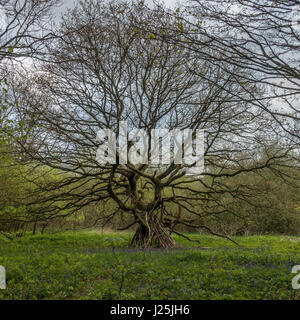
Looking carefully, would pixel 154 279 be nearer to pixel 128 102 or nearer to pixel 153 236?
pixel 153 236

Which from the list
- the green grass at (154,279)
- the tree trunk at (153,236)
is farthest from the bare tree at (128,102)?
the green grass at (154,279)

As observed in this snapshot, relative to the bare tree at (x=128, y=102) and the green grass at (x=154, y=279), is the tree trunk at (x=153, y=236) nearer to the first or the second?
the bare tree at (x=128, y=102)

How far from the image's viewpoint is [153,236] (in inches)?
470

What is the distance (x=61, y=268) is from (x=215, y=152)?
7797 mm

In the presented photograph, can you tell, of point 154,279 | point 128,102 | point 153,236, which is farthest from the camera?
point 128,102

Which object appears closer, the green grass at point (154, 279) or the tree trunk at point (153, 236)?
the green grass at point (154, 279)

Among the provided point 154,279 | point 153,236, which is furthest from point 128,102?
→ point 154,279

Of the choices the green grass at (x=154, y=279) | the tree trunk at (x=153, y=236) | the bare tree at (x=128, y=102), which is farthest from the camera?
the tree trunk at (x=153, y=236)

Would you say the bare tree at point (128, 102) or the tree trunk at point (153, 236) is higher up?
the bare tree at point (128, 102)

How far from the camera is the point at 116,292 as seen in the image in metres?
4.88

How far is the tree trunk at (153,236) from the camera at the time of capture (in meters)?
11.6

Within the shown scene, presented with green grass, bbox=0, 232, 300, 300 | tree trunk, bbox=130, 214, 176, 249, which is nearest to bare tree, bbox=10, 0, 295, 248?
tree trunk, bbox=130, 214, 176, 249

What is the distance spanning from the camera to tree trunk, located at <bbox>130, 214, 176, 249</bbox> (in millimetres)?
11589
